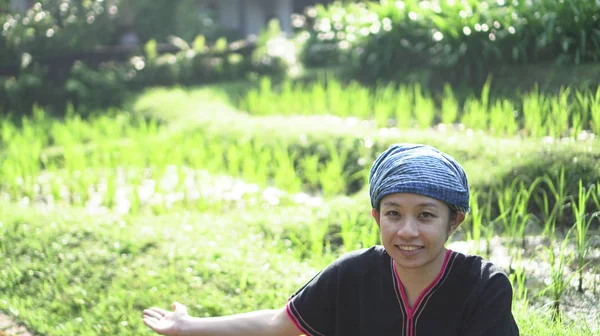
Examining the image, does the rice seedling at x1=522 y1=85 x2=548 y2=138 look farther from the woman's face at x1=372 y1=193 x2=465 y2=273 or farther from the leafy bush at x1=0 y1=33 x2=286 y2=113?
the leafy bush at x1=0 y1=33 x2=286 y2=113

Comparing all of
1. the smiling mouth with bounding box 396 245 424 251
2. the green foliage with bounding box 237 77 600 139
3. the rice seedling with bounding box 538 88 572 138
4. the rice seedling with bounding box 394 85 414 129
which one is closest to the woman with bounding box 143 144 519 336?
the smiling mouth with bounding box 396 245 424 251

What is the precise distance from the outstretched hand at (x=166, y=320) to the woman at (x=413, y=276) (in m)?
0.40

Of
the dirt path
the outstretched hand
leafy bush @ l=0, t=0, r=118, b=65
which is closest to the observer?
the outstretched hand

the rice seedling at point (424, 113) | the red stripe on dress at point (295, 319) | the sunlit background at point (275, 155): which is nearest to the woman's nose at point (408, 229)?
the red stripe on dress at point (295, 319)

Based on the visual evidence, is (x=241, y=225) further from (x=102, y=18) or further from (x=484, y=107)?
(x=102, y=18)

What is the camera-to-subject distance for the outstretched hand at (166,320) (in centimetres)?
253

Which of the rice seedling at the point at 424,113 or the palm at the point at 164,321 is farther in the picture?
the rice seedling at the point at 424,113

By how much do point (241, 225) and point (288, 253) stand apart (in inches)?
20.2

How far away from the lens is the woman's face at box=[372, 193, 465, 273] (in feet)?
6.99

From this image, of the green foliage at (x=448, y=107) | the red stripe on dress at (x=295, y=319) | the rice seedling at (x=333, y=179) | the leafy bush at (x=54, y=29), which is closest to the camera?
the red stripe on dress at (x=295, y=319)

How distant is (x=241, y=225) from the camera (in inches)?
183

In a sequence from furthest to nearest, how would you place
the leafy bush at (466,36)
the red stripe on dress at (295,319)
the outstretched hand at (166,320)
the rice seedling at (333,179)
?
1. the leafy bush at (466,36)
2. the rice seedling at (333,179)
3. the outstretched hand at (166,320)
4. the red stripe on dress at (295,319)

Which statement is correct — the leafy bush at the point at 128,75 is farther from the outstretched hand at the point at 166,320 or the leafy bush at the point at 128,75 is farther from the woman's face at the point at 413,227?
the woman's face at the point at 413,227

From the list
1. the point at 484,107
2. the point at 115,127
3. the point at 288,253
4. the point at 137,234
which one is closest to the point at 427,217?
the point at 288,253
